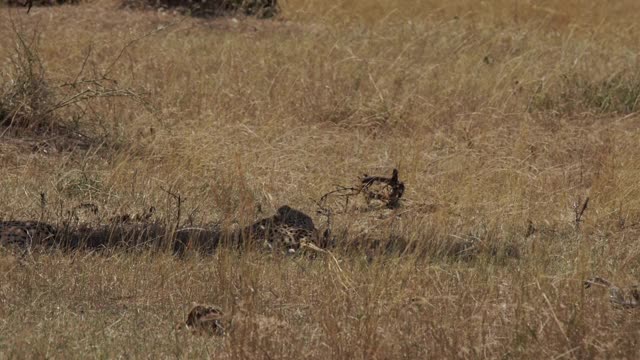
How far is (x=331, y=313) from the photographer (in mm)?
3949

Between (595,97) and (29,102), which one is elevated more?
(595,97)

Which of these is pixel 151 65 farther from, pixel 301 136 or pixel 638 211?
pixel 638 211

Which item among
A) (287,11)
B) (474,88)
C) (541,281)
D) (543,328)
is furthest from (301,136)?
(287,11)

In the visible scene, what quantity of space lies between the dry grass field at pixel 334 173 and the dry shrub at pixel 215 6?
0.26 m

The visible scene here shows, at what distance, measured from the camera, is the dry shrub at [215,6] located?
11.4 m

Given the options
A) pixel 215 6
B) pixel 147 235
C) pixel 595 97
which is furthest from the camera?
pixel 215 6

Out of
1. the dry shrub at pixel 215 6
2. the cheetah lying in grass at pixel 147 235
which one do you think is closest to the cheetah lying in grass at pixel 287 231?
the cheetah lying in grass at pixel 147 235

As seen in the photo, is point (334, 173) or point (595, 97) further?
point (595, 97)

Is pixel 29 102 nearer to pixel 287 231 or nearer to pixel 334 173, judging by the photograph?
pixel 334 173

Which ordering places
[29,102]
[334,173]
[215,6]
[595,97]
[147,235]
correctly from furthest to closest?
[215,6]
[595,97]
[29,102]
[334,173]
[147,235]

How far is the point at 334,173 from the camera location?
6660 millimetres

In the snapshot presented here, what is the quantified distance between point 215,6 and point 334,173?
17.0 ft

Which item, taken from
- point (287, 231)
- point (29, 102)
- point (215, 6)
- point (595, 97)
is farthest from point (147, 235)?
point (215, 6)

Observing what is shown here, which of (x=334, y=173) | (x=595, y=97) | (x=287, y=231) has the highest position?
(x=595, y=97)
